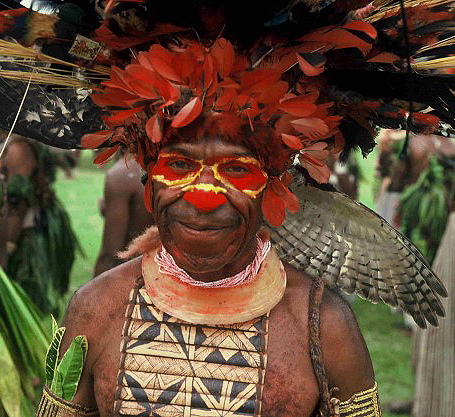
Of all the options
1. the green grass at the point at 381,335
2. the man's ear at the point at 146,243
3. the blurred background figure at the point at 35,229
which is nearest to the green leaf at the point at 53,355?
the man's ear at the point at 146,243

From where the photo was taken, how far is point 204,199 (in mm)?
2490

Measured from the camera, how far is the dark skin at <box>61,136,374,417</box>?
254 cm

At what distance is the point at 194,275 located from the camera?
9.05 feet

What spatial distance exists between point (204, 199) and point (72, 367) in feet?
2.60

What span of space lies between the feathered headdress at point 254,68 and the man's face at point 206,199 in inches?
2.3

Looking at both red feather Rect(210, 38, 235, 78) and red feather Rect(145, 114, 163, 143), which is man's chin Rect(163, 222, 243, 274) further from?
red feather Rect(210, 38, 235, 78)

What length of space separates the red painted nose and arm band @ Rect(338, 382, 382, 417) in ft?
2.68

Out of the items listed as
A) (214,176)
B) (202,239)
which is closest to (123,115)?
(214,176)

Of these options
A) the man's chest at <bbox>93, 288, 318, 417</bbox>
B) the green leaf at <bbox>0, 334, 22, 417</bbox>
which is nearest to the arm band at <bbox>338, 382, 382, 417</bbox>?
the man's chest at <bbox>93, 288, 318, 417</bbox>

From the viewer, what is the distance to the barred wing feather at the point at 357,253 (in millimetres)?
3102

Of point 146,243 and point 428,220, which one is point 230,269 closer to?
point 146,243

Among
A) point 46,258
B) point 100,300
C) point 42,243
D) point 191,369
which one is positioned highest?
point 100,300

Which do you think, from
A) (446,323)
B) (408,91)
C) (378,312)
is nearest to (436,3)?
(408,91)

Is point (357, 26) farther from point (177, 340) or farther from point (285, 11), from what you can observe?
point (177, 340)
